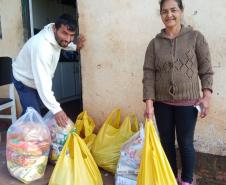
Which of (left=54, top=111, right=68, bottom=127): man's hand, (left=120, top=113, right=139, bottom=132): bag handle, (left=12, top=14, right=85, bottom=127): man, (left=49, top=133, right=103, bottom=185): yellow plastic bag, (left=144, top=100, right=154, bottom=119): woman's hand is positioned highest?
(left=12, top=14, right=85, bottom=127): man

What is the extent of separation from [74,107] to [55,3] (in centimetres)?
191

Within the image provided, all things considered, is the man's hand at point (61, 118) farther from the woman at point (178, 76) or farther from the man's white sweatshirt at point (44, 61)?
the woman at point (178, 76)

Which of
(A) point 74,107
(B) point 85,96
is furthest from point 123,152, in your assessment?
(A) point 74,107

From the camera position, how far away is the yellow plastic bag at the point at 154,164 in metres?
1.96

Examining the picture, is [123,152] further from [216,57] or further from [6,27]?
[6,27]

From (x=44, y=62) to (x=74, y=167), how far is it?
0.87 metres

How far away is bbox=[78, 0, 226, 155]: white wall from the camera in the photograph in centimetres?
284

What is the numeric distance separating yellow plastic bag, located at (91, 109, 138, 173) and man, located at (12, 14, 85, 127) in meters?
0.41

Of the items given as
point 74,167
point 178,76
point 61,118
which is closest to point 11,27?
point 61,118

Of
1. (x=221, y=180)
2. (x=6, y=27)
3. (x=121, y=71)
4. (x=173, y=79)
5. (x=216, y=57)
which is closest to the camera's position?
(x=173, y=79)

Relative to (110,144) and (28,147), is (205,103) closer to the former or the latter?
(110,144)

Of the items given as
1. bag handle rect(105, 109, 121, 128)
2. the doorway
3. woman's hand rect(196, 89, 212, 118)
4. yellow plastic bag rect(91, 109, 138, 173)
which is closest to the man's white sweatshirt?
yellow plastic bag rect(91, 109, 138, 173)

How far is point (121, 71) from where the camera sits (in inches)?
130

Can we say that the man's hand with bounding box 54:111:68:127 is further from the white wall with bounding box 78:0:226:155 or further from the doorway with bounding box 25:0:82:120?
the doorway with bounding box 25:0:82:120
